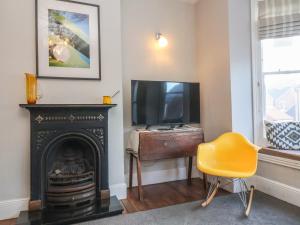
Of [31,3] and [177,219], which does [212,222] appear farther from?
[31,3]

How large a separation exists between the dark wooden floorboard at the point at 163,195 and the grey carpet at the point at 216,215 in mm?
137

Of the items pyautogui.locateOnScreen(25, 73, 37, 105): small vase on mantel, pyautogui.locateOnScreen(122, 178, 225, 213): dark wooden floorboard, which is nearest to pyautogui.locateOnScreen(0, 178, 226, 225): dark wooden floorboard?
pyautogui.locateOnScreen(122, 178, 225, 213): dark wooden floorboard

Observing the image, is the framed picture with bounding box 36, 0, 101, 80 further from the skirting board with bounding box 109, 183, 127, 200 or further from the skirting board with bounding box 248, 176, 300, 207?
the skirting board with bounding box 248, 176, 300, 207

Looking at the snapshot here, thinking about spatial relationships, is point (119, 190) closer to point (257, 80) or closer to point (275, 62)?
point (257, 80)

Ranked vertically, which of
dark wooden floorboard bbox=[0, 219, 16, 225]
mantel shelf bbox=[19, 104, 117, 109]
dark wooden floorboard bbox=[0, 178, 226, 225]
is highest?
mantel shelf bbox=[19, 104, 117, 109]

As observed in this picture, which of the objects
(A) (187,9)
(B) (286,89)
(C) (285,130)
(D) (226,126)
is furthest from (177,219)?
(A) (187,9)

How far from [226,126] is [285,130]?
26.0 inches

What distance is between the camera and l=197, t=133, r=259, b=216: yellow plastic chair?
2.23 metres

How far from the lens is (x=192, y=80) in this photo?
332 cm

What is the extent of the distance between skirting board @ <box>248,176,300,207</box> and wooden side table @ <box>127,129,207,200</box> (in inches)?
26.3

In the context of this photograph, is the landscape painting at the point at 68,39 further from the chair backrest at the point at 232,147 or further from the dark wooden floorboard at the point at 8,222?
the chair backrest at the point at 232,147

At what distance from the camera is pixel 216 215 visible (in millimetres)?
2066

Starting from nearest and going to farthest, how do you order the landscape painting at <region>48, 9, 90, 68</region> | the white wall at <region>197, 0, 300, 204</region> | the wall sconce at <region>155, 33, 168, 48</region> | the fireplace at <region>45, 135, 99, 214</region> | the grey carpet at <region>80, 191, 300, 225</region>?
1. the grey carpet at <region>80, 191, 300, 225</region>
2. the fireplace at <region>45, 135, 99, 214</region>
3. the landscape painting at <region>48, 9, 90, 68</region>
4. the white wall at <region>197, 0, 300, 204</region>
5. the wall sconce at <region>155, 33, 168, 48</region>

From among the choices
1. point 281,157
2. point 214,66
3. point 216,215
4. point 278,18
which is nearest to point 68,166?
point 216,215
